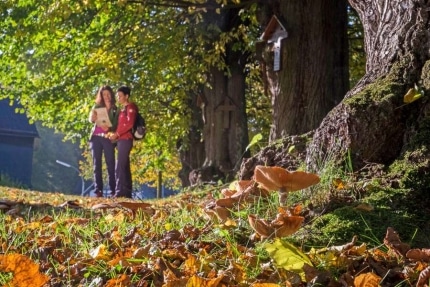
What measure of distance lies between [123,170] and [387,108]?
7552 mm

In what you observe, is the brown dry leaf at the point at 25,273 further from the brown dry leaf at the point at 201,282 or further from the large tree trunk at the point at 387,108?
the large tree trunk at the point at 387,108

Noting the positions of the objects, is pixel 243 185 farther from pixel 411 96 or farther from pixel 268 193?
pixel 411 96

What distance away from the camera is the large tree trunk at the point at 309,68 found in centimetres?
881

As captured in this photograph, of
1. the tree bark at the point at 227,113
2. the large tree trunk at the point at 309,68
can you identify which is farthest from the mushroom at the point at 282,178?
the tree bark at the point at 227,113

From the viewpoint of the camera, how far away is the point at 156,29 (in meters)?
12.7

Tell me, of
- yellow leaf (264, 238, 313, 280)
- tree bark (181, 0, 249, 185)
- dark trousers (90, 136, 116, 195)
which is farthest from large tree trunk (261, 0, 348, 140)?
yellow leaf (264, 238, 313, 280)

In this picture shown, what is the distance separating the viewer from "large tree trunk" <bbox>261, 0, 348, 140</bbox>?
28.9 ft

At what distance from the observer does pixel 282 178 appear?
2852 mm

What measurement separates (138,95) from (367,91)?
11.9 m

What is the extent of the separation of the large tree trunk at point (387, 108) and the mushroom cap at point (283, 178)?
2.21ft

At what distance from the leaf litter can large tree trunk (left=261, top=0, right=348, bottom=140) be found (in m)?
5.47

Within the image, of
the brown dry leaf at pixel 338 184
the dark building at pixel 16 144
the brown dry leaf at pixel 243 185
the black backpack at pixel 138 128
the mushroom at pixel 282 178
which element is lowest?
the dark building at pixel 16 144

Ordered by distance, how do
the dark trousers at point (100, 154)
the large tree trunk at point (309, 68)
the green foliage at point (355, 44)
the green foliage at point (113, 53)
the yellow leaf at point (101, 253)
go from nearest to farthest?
the yellow leaf at point (101, 253)
the large tree trunk at point (309, 68)
the dark trousers at point (100, 154)
the green foliage at point (113, 53)
the green foliage at point (355, 44)

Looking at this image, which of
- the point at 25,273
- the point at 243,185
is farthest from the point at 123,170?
the point at 25,273
